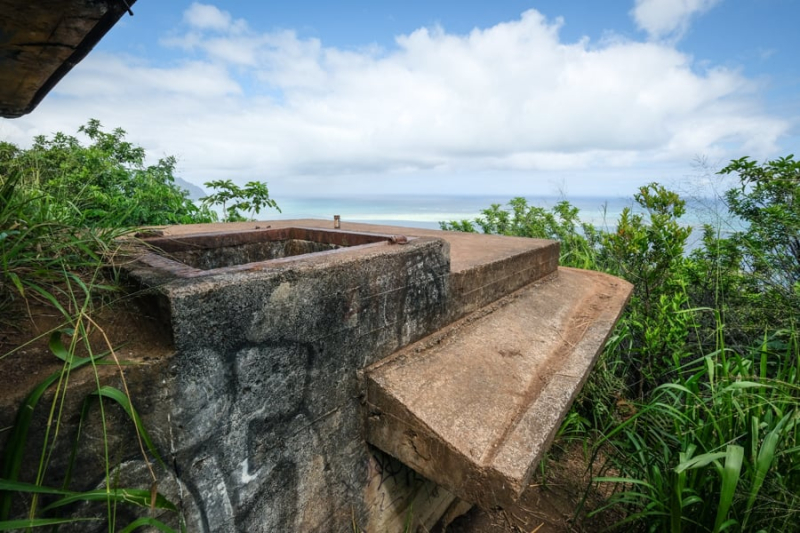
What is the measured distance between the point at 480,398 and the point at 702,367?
1.48 m

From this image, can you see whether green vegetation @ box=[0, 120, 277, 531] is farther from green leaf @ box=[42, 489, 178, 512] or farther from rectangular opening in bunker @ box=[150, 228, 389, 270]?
rectangular opening in bunker @ box=[150, 228, 389, 270]

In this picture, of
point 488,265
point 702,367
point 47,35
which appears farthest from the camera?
point 488,265

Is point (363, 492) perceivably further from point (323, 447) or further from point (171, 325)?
point (171, 325)

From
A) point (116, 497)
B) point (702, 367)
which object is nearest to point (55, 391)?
point (116, 497)

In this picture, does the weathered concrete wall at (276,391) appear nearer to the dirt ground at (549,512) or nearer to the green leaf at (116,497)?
the green leaf at (116,497)

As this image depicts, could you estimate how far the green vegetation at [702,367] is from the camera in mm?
1845

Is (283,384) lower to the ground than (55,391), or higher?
lower

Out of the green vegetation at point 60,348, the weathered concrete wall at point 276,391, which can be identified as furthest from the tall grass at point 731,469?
the green vegetation at point 60,348

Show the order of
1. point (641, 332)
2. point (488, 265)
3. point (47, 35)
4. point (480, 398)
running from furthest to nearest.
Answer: point (641, 332) < point (488, 265) < point (480, 398) < point (47, 35)

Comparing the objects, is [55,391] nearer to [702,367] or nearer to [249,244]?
[249,244]

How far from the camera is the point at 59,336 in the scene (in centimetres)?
113

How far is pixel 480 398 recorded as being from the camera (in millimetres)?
1909

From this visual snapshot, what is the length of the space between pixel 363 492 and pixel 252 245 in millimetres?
1832

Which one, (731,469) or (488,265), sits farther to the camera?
(488,265)
